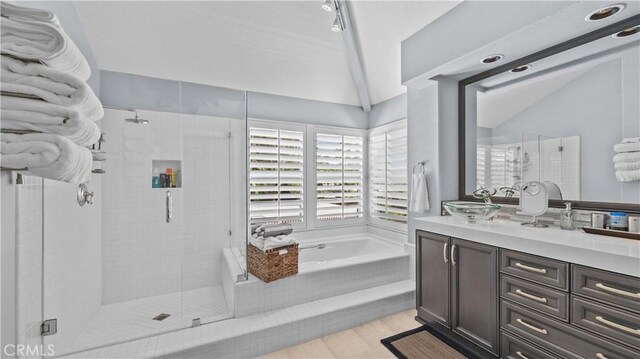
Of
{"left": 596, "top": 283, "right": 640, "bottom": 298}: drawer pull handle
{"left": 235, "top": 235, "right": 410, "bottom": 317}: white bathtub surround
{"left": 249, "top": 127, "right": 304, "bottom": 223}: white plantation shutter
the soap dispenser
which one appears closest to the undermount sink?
the soap dispenser

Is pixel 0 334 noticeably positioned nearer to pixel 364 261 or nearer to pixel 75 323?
pixel 75 323

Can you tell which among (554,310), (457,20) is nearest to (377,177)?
(457,20)

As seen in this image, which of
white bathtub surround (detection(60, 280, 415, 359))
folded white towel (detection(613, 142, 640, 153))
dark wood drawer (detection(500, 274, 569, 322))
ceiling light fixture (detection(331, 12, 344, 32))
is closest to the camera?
dark wood drawer (detection(500, 274, 569, 322))

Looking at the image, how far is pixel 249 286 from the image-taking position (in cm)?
226

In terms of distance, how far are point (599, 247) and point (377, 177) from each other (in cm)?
255

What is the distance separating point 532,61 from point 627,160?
3.03 feet

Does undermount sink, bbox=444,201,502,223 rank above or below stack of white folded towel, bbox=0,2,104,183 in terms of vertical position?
below

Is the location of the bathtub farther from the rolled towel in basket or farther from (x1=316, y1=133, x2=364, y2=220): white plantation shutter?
the rolled towel in basket

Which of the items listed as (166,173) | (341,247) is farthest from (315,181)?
(166,173)

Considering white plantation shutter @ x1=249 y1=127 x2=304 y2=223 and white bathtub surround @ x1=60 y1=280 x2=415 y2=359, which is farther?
white plantation shutter @ x1=249 y1=127 x2=304 y2=223

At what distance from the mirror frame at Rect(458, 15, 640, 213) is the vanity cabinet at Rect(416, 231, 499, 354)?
676 mm

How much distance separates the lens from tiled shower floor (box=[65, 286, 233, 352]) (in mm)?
2006

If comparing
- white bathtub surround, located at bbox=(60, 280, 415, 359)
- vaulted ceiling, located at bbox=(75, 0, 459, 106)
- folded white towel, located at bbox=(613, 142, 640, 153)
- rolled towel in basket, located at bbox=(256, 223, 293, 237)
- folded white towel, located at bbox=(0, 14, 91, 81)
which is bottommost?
white bathtub surround, located at bbox=(60, 280, 415, 359)

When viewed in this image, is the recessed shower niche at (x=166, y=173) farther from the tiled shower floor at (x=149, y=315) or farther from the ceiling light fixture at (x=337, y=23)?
the ceiling light fixture at (x=337, y=23)
